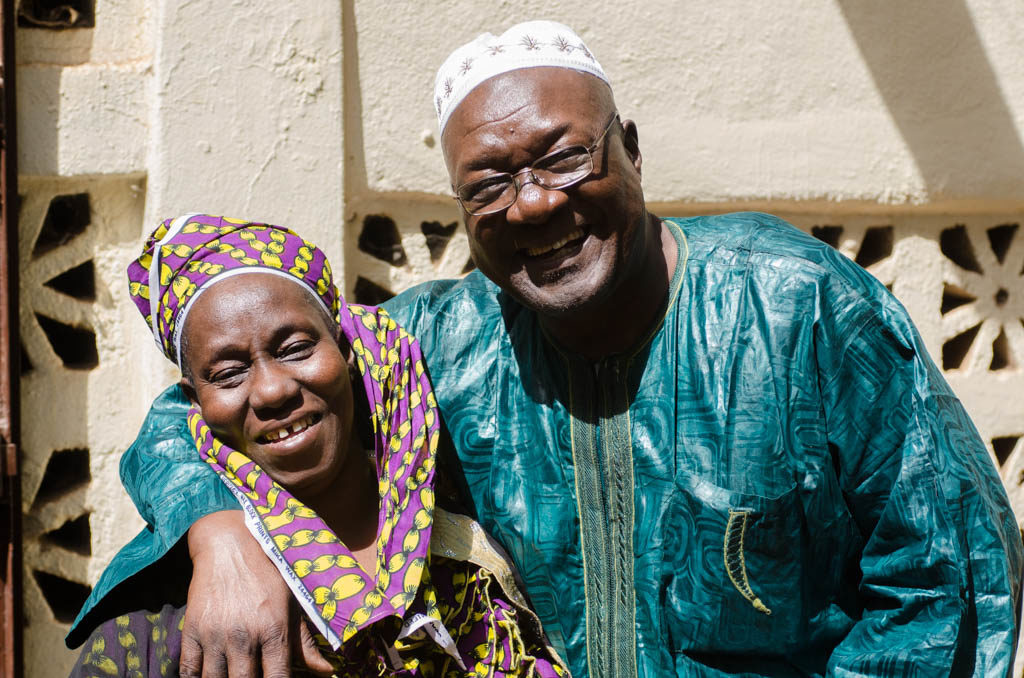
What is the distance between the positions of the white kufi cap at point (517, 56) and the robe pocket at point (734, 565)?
849 mm

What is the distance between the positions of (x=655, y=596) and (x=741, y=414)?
404 mm

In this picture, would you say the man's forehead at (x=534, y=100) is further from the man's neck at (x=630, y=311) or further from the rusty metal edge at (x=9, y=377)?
the rusty metal edge at (x=9, y=377)

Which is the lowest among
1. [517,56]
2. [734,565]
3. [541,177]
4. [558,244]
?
[734,565]

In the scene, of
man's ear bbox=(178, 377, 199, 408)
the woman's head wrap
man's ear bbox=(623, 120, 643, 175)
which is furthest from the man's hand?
man's ear bbox=(623, 120, 643, 175)

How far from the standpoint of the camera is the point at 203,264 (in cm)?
208

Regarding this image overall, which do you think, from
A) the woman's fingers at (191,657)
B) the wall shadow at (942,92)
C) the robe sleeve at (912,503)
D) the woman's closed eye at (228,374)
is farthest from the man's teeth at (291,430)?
the wall shadow at (942,92)

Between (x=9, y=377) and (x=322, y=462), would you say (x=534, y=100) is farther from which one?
(x=9, y=377)

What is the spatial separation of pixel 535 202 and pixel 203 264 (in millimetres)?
687

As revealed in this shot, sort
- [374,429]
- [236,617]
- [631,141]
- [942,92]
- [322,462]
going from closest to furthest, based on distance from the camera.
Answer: [236,617], [322,462], [631,141], [374,429], [942,92]

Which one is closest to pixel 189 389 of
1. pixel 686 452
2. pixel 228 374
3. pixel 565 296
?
pixel 228 374

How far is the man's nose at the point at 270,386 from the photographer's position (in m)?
1.95

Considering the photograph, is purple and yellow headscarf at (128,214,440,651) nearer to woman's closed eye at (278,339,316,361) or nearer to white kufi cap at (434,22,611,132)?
woman's closed eye at (278,339,316,361)

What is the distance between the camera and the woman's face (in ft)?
6.52

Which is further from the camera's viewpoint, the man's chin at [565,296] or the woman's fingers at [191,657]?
the man's chin at [565,296]
